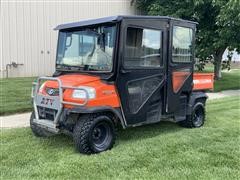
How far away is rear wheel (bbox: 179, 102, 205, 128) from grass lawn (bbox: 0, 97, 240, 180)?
25 cm

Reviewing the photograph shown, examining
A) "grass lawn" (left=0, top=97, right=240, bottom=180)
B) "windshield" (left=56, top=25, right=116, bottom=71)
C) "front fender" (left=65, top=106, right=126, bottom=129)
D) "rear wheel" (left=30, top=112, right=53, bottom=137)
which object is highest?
"windshield" (left=56, top=25, right=116, bottom=71)

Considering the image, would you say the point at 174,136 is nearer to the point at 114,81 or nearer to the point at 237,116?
the point at 114,81

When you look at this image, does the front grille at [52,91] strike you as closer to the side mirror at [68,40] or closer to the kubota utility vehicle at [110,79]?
the kubota utility vehicle at [110,79]

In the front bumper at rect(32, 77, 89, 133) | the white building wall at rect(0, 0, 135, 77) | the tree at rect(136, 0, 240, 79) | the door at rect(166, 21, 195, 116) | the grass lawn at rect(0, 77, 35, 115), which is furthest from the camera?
the white building wall at rect(0, 0, 135, 77)

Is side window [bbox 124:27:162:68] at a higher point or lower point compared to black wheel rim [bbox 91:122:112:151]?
higher

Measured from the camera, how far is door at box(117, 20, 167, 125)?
564 centimetres

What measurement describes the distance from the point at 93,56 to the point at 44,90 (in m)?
0.97

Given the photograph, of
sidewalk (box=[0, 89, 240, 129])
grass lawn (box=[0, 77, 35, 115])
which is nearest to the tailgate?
sidewalk (box=[0, 89, 240, 129])

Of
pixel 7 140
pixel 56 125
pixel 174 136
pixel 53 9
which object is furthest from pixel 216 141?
pixel 53 9

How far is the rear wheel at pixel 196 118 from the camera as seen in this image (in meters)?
7.16

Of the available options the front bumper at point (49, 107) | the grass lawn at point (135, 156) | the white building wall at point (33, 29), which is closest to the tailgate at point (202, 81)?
the grass lawn at point (135, 156)

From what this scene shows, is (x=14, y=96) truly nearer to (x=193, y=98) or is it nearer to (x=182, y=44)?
(x=193, y=98)

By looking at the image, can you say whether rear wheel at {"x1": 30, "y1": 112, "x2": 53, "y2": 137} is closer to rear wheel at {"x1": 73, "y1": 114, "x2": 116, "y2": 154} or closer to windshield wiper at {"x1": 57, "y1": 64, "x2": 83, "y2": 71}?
rear wheel at {"x1": 73, "y1": 114, "x2": 116, "y2": 154}

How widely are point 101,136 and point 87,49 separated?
4.72 feet
